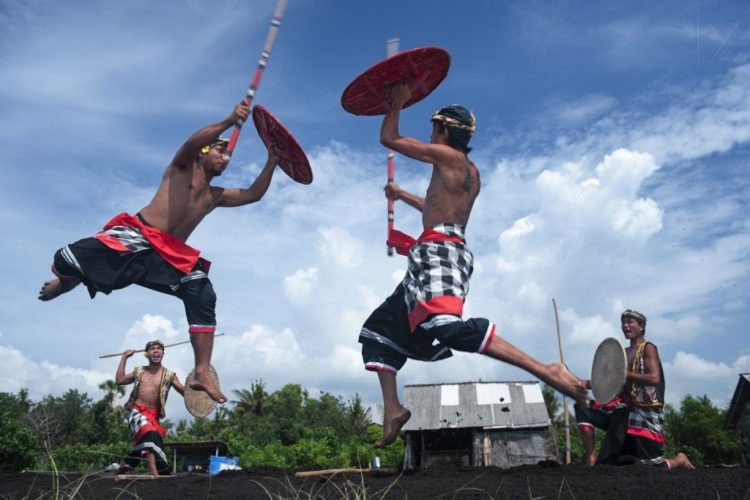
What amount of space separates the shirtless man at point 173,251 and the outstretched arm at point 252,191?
0.44ft

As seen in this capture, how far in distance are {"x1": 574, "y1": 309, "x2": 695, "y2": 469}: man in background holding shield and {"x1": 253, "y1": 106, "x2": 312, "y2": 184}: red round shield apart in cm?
327

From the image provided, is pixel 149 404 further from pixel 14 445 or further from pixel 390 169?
pixel 14 445

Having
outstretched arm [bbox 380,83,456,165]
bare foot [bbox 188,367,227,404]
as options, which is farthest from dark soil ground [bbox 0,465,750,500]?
outstretched arm [bbox 380,83,456,165]

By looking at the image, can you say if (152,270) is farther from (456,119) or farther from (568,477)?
(568,477)

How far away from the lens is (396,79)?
535 centimetres

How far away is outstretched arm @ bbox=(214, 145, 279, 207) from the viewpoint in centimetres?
596

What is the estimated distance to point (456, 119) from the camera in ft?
17.1

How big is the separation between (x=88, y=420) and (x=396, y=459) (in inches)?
807

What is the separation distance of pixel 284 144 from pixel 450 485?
3251mm

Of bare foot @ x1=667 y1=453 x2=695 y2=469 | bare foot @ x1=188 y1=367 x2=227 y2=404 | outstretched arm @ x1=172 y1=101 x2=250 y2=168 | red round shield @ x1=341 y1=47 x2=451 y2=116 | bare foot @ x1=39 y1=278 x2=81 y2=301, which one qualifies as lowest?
bare foot @ x1=667 y1=453 x2=695 y2=469

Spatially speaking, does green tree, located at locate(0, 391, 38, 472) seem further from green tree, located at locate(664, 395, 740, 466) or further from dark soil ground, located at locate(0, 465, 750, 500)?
green tree, located at locate(664, 395, 740, 466)

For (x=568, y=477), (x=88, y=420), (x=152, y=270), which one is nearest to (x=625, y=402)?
(x=568, y=477)

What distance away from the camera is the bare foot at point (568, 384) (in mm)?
4223

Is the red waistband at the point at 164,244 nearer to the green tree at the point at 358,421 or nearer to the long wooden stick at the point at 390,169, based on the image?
the long wooden stick at the point at 390,169
